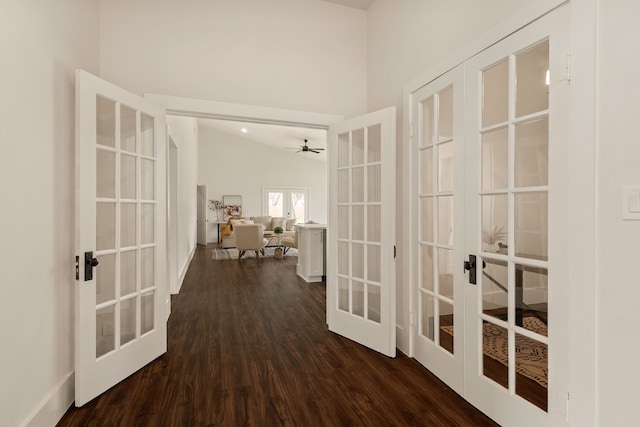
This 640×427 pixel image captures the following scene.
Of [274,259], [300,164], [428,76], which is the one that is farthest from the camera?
[300,164]

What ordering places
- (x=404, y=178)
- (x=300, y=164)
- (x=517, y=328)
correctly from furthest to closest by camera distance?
(x=300, y=164) → (x=404, y=178) → (x=517, y=328)

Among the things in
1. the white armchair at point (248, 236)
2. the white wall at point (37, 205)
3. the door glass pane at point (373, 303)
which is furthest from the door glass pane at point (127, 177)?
the white armchair at point (248, 236)

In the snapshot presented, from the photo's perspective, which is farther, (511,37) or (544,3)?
(511,37)

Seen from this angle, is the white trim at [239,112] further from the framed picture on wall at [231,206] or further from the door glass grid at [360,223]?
the framed picture on wall at [231,206]

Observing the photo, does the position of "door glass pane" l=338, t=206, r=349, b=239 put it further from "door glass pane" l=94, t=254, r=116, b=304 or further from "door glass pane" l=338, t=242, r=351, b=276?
"door glass pane" l=94, t=254, r=116, b=304

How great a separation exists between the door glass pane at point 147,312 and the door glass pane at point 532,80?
2828mm

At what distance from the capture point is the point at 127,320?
248 centimetres

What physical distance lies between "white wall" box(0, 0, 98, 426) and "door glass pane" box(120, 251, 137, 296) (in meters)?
0.30

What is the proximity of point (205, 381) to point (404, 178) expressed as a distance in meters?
2.14

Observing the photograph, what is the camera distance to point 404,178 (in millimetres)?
2766

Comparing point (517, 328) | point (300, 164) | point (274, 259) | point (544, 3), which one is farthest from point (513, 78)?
point (300, 164)

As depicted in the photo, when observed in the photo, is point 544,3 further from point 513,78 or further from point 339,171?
point 339,171

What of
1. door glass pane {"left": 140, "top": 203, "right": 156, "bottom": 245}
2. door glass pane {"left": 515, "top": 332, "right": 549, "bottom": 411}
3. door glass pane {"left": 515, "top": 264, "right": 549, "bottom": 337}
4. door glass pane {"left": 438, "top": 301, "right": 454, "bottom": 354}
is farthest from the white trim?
door glass pane {"left": 515, "top": 332, "right": 549, "bottom": 411}

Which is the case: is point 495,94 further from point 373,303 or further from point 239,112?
point 239,112
